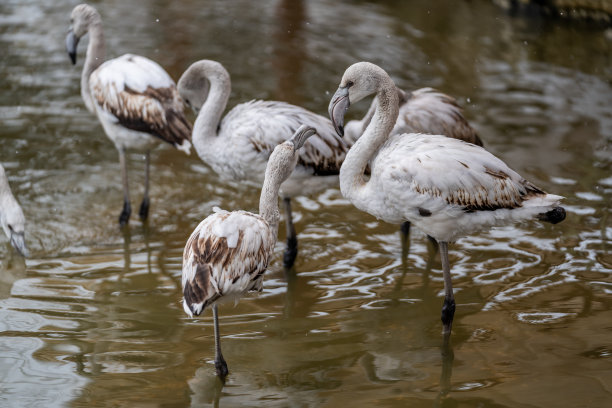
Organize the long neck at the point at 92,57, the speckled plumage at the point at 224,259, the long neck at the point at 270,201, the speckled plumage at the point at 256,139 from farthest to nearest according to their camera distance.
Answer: the long neck at the point at 92,57
the speckled plumage at the point at 256,139
the long neck at the point at 270,201
the speckled plumage at the point at 224,259

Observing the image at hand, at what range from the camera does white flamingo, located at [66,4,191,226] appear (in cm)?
681

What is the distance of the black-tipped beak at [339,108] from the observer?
5254 mm

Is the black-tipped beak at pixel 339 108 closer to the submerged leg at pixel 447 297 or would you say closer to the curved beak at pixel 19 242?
the submerged leg at pixel 447 297

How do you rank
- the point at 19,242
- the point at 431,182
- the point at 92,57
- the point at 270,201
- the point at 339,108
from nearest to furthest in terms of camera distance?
the point at 431,182 < the point at 270,201 < the point at 339,108 < the point at 19,242 < the point at 92,57

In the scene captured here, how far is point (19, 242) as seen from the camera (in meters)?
6.20

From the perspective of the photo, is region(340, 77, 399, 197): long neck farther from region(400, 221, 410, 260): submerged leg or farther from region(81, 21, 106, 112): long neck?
region(81, 21, 106, 112): long neck

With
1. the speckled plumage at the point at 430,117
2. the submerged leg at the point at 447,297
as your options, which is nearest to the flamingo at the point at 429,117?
the speckled plumage at the point at 430,117

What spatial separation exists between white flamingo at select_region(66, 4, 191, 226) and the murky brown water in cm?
62

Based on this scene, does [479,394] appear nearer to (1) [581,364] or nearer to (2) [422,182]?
(1) [581,364]

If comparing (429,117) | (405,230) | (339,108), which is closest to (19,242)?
(339,108)

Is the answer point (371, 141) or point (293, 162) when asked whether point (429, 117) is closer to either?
point (371, 141)

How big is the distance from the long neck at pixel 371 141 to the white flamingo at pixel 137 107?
5.96 feet

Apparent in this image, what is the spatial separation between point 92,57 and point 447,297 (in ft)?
12.6

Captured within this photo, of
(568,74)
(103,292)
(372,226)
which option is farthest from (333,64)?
(103,292)
